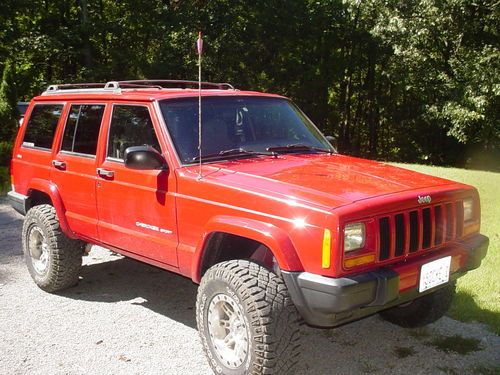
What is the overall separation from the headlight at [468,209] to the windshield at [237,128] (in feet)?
4.39

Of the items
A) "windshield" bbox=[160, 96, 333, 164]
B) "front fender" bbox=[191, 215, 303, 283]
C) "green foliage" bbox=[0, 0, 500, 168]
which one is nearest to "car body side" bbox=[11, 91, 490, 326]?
"front fender" bbox=[191, 215, 303, 283]

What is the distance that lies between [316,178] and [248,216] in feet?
1.89

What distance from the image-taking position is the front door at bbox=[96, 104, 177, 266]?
13.0 ft

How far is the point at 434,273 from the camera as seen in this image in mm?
3438

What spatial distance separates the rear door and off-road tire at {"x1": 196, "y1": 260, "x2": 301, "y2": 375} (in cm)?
188

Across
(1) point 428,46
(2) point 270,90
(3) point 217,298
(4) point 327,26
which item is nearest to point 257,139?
(3) point 217,298

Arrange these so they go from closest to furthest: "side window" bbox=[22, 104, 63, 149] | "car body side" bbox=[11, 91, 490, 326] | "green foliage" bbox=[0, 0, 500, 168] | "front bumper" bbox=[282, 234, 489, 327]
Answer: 1. "front bumper" bbox=[282, 234, 489, 327]
2. "car body side" bbox=[11, 91, 490, 326]
3. "side window" bbox=[22, 104, 63, 149]
4. "green foliage" bbox=[0, 0, 500, 168]

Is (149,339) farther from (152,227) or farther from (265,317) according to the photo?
(265,317)

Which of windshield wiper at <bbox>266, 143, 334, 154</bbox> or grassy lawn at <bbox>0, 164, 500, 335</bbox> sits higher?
windshield wiper at <bbox>266, 143, 334, 154</bbox>

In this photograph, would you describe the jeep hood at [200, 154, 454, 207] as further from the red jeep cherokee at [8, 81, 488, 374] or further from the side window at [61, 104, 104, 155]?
the side window at [61, 104, 104, 155]

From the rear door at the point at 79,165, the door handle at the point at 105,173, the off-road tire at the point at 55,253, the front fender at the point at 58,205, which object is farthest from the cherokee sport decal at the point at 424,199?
the off-road tire at the point at 55,253

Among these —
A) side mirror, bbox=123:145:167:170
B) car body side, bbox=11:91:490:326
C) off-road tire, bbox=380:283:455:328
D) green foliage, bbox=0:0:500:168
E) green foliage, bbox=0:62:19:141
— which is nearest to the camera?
car body side, bbox=11:91:490:326

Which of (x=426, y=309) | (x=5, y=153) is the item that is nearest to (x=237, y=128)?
(x=426, y=309)

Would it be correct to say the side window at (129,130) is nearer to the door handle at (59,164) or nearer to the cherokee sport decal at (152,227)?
the cherokee sport decal at (152,227)
